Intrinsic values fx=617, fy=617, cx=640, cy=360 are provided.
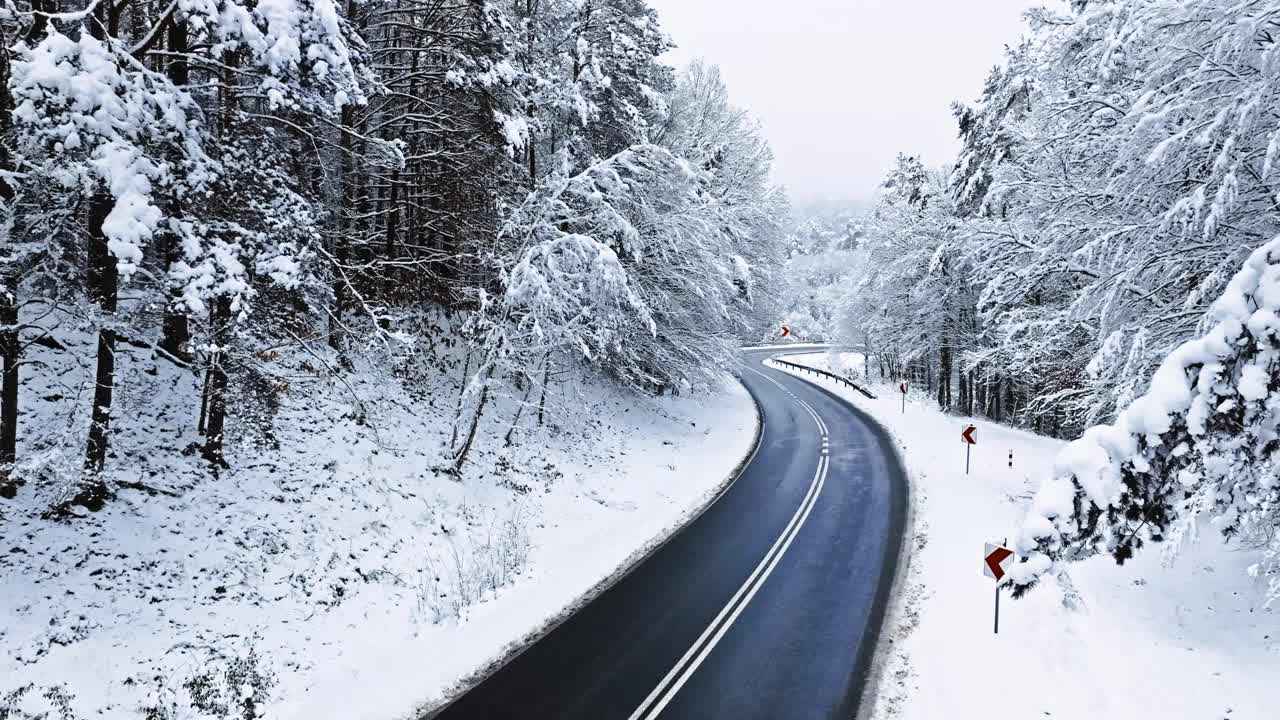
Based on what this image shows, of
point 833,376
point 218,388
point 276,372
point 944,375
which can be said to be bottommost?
point 218,388

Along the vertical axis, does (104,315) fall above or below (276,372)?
above

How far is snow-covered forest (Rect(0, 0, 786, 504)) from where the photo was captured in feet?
23.0

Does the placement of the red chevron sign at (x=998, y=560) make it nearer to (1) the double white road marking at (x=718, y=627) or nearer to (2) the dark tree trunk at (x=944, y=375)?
(1) the double white road marking at (x=718, y=627)

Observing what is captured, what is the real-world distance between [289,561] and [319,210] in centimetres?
658

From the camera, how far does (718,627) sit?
1002 cm

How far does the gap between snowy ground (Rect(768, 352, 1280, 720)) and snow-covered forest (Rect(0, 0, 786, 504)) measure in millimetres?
8919

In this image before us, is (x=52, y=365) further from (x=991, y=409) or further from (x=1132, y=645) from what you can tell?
(x=991, y=409)

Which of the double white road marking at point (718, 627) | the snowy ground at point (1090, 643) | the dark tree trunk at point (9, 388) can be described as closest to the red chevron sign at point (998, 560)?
the snowy ground at point (1090, 643)

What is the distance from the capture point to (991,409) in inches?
1451

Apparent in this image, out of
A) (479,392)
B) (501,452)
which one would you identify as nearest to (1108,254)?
(479,392)

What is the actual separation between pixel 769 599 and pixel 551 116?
16.5m

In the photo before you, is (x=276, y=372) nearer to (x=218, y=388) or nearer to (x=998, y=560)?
(x=218, y=388)

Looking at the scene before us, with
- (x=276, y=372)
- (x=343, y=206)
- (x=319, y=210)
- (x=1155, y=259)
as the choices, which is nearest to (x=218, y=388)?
(x=276, y=372)

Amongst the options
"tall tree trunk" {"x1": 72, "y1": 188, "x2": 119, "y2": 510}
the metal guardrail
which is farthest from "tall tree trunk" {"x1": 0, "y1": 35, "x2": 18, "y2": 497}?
the metal guardrail
